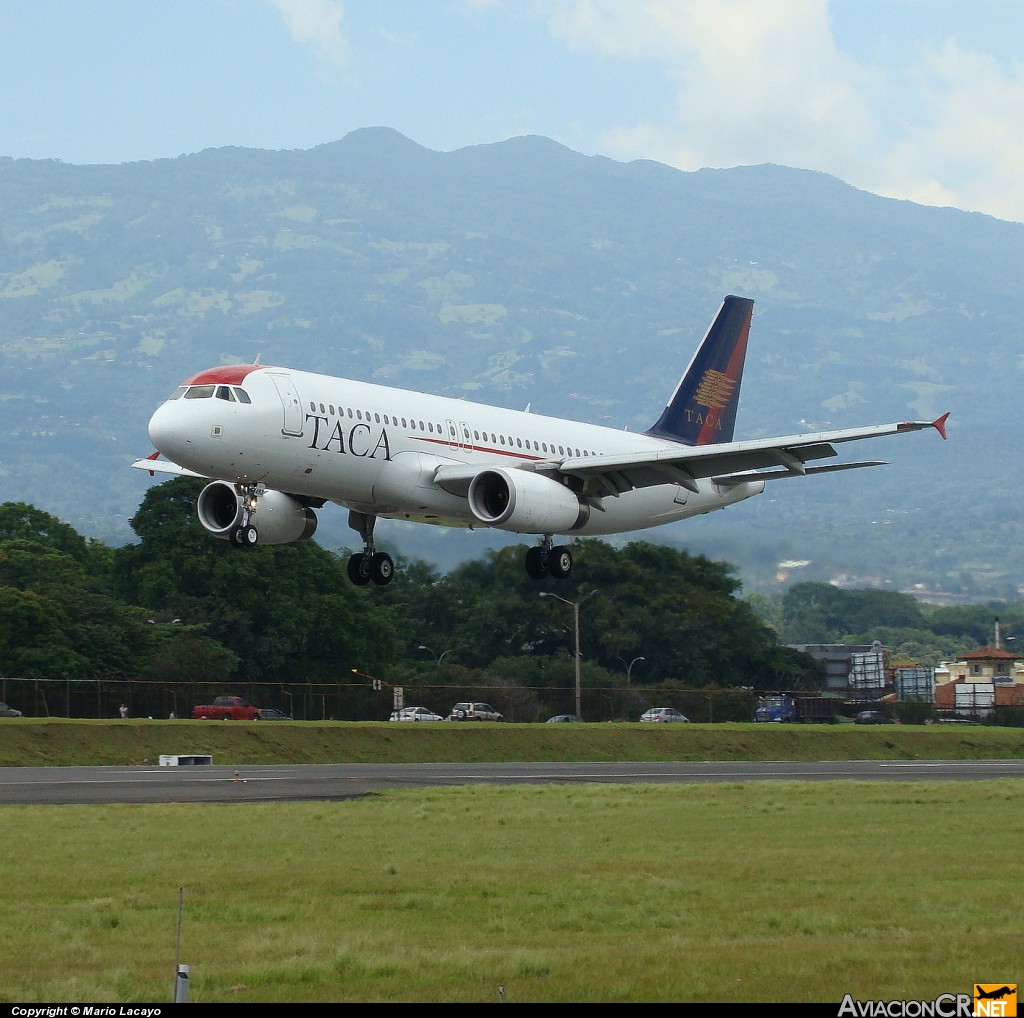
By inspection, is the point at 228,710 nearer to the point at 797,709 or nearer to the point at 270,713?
the point at 270,713

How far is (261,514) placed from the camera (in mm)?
43281

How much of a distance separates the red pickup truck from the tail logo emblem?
3035cm

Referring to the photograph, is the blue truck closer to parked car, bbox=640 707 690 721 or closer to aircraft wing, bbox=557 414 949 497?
parked car, bbox=640 707 690 721

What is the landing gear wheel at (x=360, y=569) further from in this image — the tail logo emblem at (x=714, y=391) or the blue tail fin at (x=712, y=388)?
the tail logo emblem at (x=714, y=391)

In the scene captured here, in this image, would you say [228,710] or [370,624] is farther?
[370,624]

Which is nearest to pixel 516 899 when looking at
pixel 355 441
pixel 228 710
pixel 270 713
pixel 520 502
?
pixel 355 441

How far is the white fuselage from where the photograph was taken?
3781cm

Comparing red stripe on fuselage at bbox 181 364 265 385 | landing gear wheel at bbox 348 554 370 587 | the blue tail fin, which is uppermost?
the blue tail fin

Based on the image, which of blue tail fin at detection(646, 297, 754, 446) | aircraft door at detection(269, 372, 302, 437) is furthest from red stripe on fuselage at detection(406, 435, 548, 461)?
blue tail fin at detection(646, 297, 754, 446)

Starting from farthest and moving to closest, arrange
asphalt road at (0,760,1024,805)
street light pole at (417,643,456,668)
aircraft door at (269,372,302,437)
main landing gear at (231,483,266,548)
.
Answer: street light pole at (417,643,456,668) < main landing gear at (231,483,266,548) < aircraft door at (269,372,302,437) < asphalt road at (0,760,1024,805)

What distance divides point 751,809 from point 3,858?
620 inches

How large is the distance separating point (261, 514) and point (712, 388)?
1910 centimetres

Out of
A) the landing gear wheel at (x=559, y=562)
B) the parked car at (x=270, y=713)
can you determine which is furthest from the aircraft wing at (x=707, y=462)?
the parked car at (x=270, y=713)

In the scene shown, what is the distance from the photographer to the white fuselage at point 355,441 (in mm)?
37812
